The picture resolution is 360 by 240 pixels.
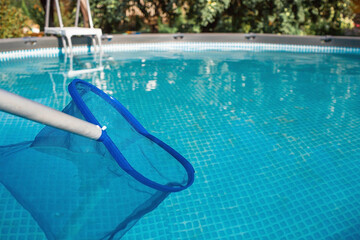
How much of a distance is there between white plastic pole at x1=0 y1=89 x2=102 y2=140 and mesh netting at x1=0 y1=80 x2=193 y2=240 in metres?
0.50

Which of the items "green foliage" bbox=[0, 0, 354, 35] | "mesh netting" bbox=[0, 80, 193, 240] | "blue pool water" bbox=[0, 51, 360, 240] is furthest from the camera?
"green foliage" bbox=[0, 0, 354, 35]

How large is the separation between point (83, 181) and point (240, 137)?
2.28 meters

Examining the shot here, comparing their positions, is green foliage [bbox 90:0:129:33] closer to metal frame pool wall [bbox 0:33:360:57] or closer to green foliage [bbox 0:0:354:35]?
green foliage [bbox 0:0:354:35]

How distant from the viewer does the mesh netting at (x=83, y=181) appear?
1.64 metres

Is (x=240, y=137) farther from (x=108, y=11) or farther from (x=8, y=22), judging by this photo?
(x=108, y=11)

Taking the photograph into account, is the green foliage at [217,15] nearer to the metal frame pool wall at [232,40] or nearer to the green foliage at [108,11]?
A: the green foliage at [108,11]

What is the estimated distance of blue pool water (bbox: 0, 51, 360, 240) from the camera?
2.27 metres

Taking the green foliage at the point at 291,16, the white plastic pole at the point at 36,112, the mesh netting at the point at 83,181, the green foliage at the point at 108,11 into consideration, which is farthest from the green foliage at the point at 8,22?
the white plastic pole at the point at 36,112

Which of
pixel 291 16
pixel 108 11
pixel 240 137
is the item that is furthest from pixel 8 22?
pixel 291 16

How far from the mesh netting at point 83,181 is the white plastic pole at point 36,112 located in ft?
1.63

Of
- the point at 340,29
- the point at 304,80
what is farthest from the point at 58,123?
the point at 340,29

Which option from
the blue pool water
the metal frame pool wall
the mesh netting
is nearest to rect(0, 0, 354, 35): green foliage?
the metal frame pool wall

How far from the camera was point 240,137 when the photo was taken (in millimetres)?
3631

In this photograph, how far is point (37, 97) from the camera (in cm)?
481
